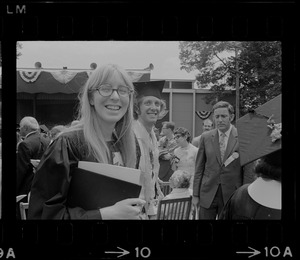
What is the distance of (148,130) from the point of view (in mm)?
2840

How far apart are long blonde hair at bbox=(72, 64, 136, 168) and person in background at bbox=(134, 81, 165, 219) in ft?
0.14

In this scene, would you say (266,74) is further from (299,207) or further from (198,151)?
(299,207)

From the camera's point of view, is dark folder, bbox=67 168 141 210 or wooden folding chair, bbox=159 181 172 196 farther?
wooden folding chair, bbox=159 181 172 196

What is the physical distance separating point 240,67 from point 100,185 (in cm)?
98

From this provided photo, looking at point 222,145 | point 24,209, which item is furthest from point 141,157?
point 24,209

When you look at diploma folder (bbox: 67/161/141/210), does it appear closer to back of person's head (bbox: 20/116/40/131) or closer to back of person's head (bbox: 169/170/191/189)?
back of person's head (bbox: 169/170/191/189)

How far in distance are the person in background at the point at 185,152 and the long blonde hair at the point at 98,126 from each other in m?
0.24

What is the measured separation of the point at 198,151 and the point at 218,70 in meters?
0.45

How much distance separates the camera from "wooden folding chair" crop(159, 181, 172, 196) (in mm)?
2848

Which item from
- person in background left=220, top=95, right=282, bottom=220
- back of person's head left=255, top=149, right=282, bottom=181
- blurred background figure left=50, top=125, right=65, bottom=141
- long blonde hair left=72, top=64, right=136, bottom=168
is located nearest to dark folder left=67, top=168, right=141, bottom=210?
long blonde hair left=72, top=64, right=136, bottom=168

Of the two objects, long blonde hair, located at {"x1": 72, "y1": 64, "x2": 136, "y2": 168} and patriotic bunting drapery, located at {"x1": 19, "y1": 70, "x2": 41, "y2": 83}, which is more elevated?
patriotic bunting drapery, located at {"x1": 19, "y1": 70, "x2": 41, "y2": 83}
